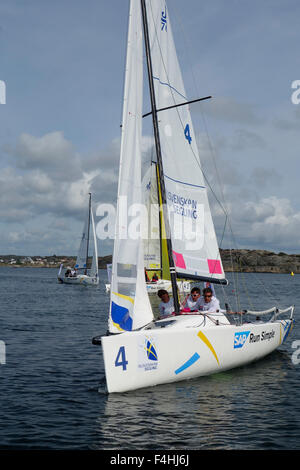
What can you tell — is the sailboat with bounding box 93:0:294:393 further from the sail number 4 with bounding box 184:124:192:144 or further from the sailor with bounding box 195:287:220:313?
the sailor with bounding box 195:287:220:313


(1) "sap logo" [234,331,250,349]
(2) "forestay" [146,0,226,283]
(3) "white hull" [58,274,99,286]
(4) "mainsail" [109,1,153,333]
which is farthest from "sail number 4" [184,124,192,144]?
(3) "white hull" [58,274,99,286]

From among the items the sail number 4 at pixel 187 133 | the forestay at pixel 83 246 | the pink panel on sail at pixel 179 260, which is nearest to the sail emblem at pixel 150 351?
the pink panel on sail at pixel 179 260

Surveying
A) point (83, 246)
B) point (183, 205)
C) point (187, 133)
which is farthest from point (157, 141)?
point (83, 246)

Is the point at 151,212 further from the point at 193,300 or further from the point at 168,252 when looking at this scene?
the point at 168,252

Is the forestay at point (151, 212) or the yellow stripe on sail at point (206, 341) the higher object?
the forestay at point (151, 212)

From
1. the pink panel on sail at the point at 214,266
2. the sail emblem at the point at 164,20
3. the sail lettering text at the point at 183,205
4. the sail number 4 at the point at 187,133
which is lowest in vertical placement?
the pink panel on sail at the point at 214,266

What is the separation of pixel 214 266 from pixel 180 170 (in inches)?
109

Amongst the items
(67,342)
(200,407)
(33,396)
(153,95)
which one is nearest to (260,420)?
(200,407)

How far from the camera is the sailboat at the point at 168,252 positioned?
9609 millimetres

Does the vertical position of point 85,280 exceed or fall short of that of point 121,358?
it exceeds it

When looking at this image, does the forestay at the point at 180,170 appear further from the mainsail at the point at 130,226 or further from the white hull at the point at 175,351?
the white hull at the point at 175,351

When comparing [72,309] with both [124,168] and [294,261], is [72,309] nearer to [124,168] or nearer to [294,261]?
[124,168]

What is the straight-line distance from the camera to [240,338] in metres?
11.6

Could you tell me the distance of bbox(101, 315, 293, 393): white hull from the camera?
30.0ft
